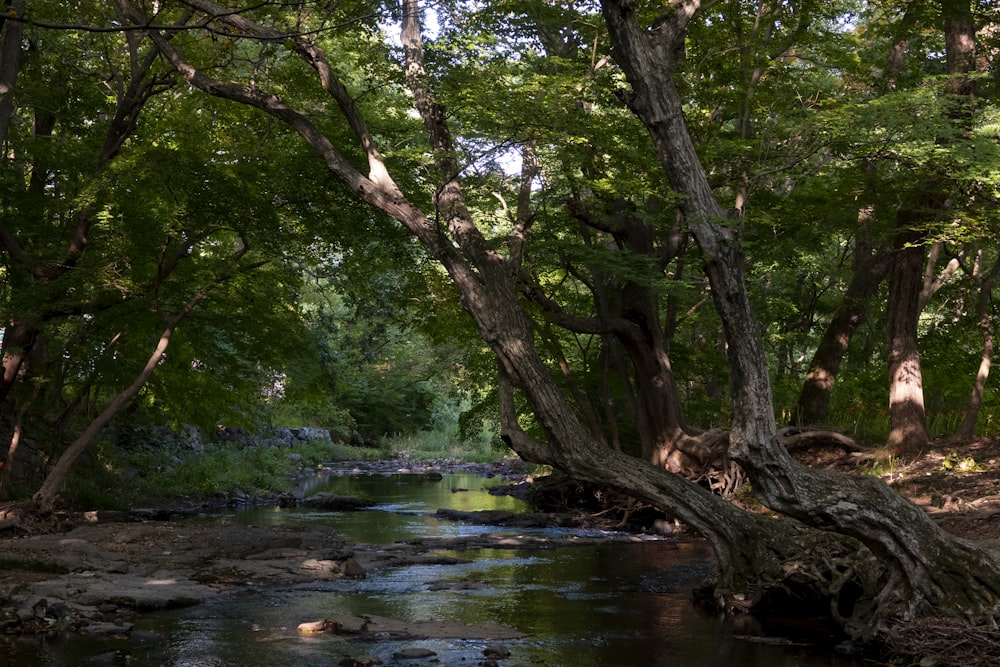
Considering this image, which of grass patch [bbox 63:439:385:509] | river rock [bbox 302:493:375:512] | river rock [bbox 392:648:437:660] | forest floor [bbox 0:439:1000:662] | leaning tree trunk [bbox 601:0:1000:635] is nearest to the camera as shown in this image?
river rock [bbox 392:648:437:660]

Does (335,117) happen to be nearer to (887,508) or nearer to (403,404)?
(887,508)

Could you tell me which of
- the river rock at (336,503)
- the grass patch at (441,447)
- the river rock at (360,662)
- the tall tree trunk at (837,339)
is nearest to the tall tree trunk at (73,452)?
the river rock at (336,503)

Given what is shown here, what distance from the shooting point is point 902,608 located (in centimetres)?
827

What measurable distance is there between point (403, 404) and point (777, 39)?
3014 centimetres

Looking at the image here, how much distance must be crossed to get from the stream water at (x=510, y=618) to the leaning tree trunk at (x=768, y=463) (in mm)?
1043

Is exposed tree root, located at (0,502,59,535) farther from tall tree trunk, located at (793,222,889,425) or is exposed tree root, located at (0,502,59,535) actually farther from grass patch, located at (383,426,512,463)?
grass patch, located at (383,426,512,463)

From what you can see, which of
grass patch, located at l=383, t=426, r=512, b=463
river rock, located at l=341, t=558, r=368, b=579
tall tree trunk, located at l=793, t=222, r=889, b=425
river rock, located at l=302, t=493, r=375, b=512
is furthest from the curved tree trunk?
grass patch, located at l=383, t=426, r=512, b=463

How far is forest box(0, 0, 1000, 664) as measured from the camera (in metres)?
10.1

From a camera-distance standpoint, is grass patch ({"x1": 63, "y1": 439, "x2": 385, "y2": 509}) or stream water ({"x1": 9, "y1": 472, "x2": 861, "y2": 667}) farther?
grass patch ({"x1": 63, "y1": 439, "x2": 385, "y2": 509})

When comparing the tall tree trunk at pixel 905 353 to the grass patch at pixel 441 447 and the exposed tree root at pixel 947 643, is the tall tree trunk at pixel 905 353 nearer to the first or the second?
the exposed tree root at pixel 947 643

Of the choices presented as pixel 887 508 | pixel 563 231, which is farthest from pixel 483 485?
pixel 887 508

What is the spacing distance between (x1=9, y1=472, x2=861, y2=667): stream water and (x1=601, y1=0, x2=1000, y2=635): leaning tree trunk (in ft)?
3.42

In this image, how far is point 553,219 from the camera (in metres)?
17.4

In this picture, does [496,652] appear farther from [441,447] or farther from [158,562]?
[441,447]
